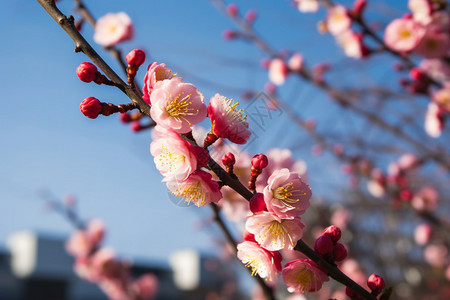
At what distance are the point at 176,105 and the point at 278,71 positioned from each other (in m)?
2.46

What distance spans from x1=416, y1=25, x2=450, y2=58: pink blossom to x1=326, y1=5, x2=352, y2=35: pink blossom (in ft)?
1.36

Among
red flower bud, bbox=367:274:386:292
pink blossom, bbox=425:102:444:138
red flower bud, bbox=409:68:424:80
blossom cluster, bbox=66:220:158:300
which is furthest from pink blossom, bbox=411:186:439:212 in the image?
red flower bud, bbox=367:274:386:292

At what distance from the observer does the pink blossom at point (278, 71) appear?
10.3 feet

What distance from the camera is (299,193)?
86 centimetres

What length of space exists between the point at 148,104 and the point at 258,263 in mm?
Result: 396

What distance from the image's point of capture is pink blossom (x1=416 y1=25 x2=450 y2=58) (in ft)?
7.36

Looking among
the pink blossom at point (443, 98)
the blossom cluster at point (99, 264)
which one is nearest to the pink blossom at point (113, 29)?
the pink blossom at point (443, 98)

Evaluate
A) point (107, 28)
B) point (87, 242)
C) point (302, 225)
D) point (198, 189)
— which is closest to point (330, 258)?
point (302, 225)

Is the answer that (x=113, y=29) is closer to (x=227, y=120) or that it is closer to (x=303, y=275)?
(x=227, y=120)

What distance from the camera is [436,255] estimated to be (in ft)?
16.1

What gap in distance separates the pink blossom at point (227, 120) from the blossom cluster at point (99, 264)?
3045 millimetres

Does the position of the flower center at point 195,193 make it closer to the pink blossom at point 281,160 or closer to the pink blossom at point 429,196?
the pink blossom at point 281,160

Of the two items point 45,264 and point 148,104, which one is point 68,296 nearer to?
point 45,264

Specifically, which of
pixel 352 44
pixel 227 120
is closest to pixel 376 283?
pixel 227 120
